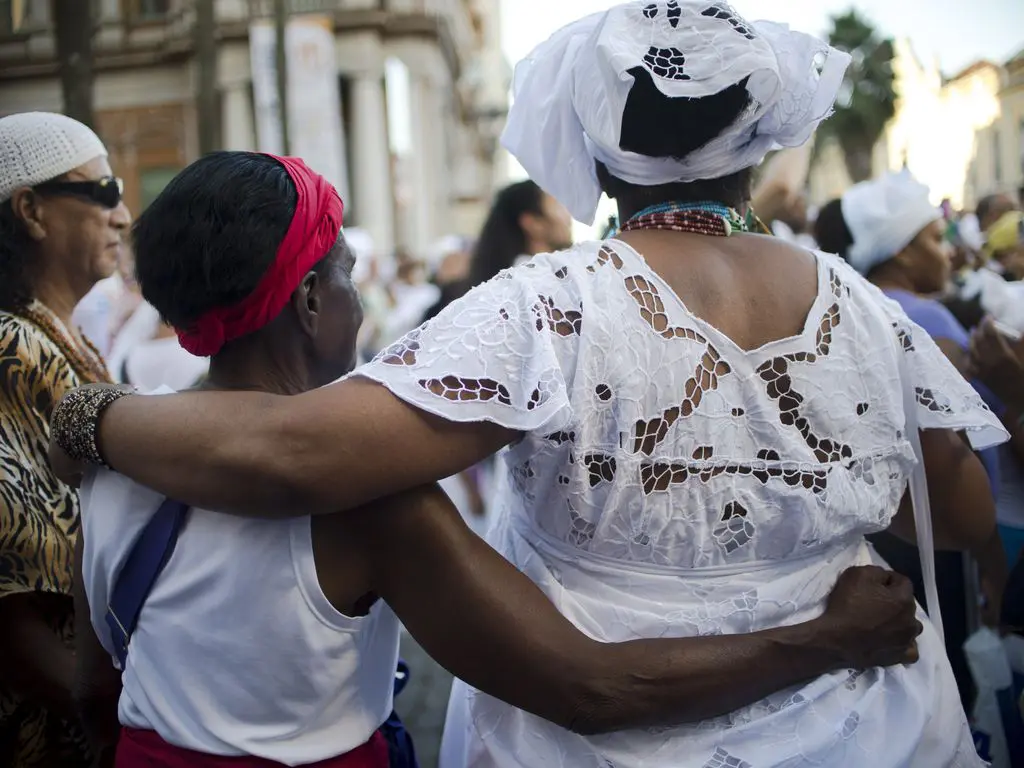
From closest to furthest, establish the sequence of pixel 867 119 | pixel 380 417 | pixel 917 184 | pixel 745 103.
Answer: pixel 380 417
pixel 745 103
pixel 917 184
pixel 867 119

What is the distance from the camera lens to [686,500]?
1.44 m

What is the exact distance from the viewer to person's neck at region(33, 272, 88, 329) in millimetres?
2174

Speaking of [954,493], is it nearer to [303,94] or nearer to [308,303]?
[308,303]

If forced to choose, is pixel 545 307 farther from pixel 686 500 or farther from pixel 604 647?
pixel 604 647

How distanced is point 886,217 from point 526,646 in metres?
2.69

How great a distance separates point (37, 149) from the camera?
6.98ft

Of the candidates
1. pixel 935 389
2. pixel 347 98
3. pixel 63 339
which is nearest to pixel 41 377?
pixel 63 339

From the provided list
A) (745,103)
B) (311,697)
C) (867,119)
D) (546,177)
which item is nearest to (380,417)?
(311,697)

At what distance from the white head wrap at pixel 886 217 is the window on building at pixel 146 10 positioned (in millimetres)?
15076

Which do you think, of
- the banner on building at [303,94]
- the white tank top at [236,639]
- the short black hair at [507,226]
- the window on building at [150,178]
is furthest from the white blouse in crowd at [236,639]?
the window on building at [150,178]

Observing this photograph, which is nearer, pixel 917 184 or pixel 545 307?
pixel 545 307

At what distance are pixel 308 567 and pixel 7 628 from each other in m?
0.89

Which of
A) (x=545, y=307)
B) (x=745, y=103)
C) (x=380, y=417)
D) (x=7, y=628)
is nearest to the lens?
(x=380, y=417)

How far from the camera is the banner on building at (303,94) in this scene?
36.8ft
